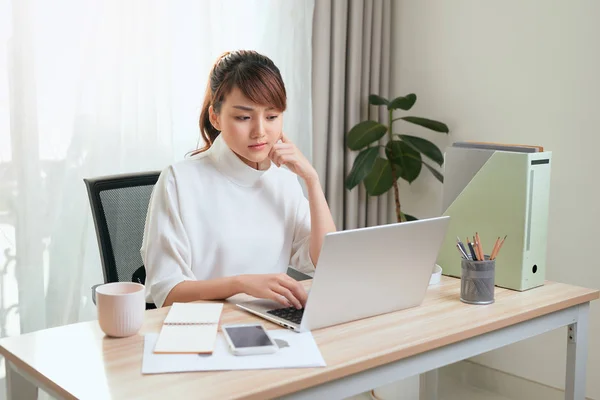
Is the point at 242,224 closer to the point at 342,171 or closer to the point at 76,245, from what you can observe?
the point at 76,245

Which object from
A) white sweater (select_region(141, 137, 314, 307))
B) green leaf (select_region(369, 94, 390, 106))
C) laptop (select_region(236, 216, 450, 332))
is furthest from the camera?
green leaf (select_region(369, 94, 390, 106))

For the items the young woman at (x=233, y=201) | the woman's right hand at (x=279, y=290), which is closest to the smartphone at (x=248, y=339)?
the woman's right hand at (x=279, y=290)

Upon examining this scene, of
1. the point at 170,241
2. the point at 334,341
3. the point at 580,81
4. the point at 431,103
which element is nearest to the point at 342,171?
the point at 431,103

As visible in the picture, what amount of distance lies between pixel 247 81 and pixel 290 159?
0.23 m

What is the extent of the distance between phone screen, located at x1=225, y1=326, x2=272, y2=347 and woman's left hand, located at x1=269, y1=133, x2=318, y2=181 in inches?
24.2

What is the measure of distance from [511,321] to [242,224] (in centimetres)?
73

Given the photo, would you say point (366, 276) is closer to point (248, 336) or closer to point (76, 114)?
point (248, 336)

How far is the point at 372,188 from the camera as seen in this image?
10.4 feet

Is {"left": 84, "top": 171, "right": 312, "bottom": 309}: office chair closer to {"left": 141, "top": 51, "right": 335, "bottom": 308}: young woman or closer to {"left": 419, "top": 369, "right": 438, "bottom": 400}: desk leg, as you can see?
{"left": 141, "top": 51, "right": 335, "bottom": 308}: young woman

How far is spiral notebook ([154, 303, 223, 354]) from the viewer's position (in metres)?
1.33

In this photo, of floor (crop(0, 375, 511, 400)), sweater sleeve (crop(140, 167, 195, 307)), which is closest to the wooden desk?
sweater sleeve (crop(140, 167, 195, 307))

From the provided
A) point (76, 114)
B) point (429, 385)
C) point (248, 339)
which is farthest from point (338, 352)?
point (76, 114)

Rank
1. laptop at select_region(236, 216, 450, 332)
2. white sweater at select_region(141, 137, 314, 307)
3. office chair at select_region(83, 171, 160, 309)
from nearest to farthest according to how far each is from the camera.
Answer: laptop at select_region(236, 216, 450, 332)
white sweater at select_region(141, 137, 314, 307)
office chair at select_region(83, 171, 160, 309)

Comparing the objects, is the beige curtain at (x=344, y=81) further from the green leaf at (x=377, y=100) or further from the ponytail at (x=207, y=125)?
the ponytail at (x=207, y=125)
